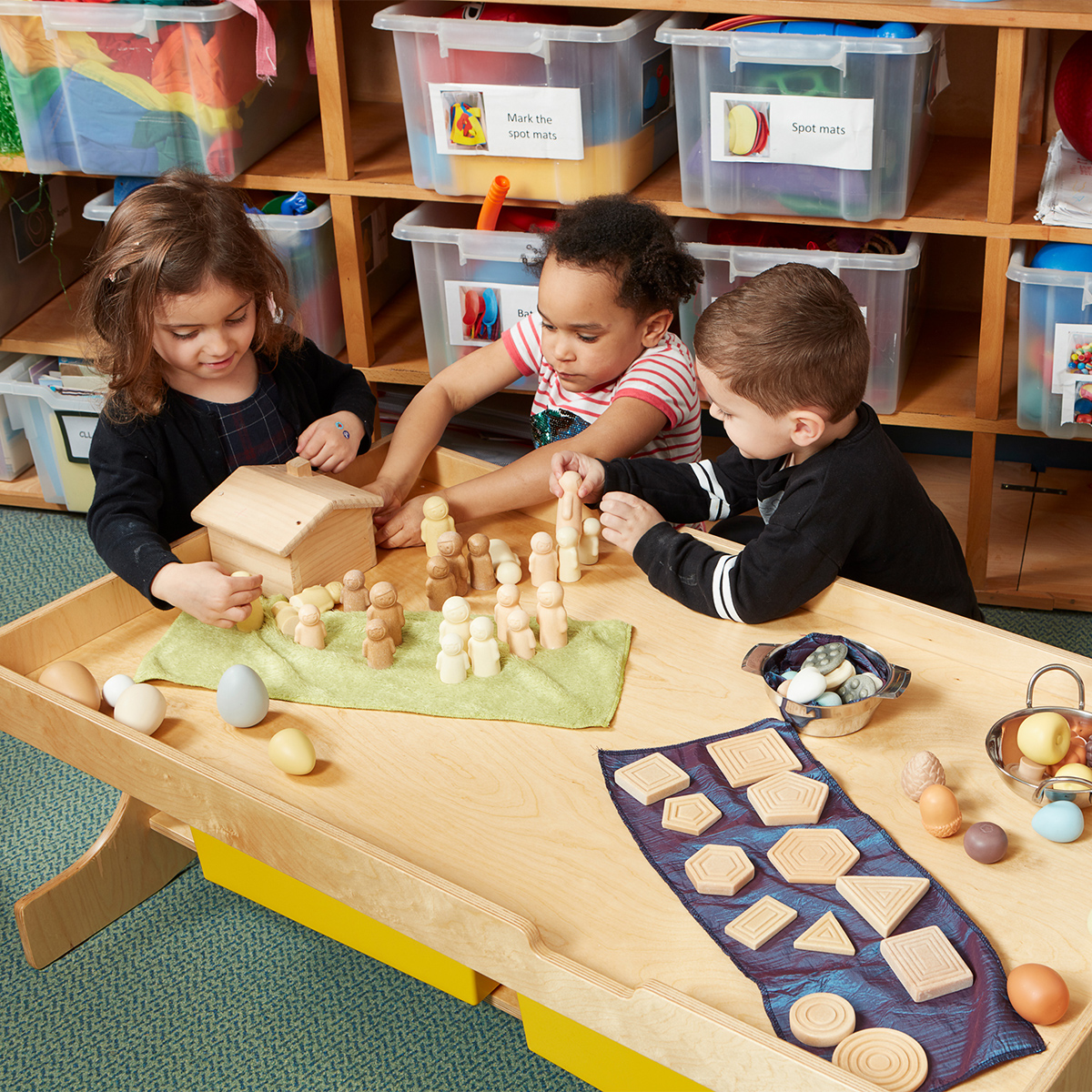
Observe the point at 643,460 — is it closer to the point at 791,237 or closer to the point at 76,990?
the point at 791,237

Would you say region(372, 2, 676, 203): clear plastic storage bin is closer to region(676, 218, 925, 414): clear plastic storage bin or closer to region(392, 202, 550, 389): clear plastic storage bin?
region(392, 202, 550, 389): clear plastic storage bin

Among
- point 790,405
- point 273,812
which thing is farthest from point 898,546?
point 273,812

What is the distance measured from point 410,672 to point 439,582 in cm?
12

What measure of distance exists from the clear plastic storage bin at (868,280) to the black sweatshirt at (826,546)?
54 centimetres

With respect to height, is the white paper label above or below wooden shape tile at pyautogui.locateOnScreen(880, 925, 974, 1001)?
above

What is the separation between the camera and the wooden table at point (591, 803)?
74cm

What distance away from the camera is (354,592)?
1.13 meters

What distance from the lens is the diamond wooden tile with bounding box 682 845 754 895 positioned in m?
0.82

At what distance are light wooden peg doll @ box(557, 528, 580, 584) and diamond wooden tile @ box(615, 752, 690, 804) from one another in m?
0.28

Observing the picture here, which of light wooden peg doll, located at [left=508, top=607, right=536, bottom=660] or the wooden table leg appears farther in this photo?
the wooden table leg

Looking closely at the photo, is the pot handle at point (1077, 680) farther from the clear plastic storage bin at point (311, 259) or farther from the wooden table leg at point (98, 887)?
the clear plastic storage bin at point (311, 259)

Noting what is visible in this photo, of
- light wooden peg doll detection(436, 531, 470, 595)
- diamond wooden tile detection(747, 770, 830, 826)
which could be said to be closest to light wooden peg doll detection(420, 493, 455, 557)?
light wooden peg doll detection(436, 531, 470, 595)

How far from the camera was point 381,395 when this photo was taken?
2.13 meters

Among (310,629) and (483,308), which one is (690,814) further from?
(483,308)
